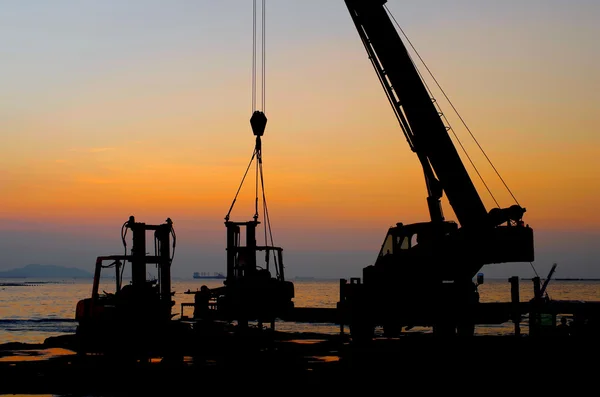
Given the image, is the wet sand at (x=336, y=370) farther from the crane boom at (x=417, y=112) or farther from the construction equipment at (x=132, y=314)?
the crane boom at (x=417, y=112)

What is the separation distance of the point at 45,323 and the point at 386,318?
44.5 meters

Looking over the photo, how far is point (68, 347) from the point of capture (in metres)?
35.7

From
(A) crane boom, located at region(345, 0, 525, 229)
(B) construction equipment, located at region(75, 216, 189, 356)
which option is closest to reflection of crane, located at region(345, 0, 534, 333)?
(A) crane boom, located at region(345, 0, 525, 229)

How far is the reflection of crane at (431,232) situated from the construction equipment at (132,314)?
10.2m

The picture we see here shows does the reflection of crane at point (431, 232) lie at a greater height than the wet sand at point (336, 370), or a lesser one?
greater

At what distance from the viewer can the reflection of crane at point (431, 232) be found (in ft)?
105

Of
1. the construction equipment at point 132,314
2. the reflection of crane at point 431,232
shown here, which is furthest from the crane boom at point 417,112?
the construction equipment at point 132,314

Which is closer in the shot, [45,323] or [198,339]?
[198,339]

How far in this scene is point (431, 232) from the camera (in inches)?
Answer: 1358

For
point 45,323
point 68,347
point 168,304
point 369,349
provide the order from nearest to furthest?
1. point 168,304
2. point 369,349
3. point 68,347
4. point 45,323

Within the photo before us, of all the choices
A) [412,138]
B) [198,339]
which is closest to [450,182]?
[412,138]

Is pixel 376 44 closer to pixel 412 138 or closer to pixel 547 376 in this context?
pixel 412 138

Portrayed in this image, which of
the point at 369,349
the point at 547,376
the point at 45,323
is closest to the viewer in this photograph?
the point at 547,376

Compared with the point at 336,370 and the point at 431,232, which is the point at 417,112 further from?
the point at 336,370
